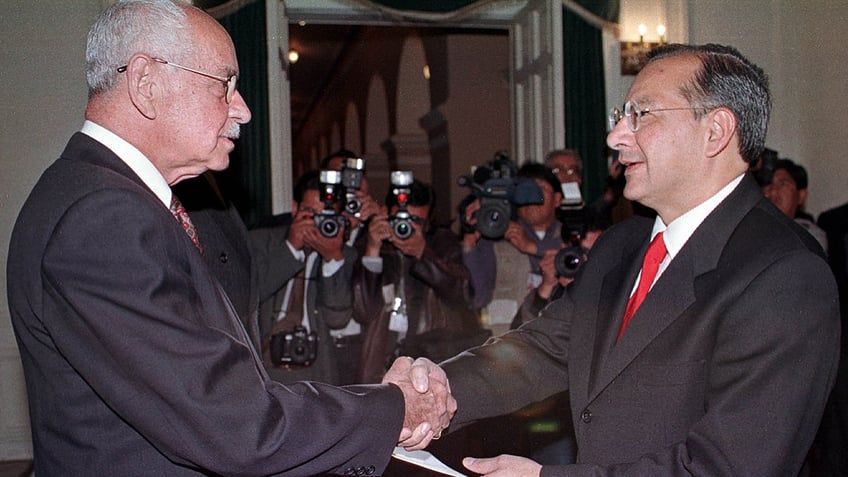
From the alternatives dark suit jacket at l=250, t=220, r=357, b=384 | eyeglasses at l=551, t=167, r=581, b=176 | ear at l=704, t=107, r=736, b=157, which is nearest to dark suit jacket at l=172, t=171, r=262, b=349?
dark suit jacket at l=250, t=220, r=357, b=384

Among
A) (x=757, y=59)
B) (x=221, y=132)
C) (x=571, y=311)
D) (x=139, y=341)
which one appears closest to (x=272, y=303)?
(x=571, y=311)

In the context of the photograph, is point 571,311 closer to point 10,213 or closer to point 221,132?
point 221,132

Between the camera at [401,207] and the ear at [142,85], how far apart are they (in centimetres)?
250

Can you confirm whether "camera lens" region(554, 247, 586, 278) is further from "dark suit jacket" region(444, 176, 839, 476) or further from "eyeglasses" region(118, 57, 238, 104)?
"eyeglasses" region(118, 57, 238, 104)

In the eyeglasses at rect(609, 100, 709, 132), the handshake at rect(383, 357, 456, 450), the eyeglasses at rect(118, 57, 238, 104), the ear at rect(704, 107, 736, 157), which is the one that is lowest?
the handshake at rect(383, 357, 456, 450)

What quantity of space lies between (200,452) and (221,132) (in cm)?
65

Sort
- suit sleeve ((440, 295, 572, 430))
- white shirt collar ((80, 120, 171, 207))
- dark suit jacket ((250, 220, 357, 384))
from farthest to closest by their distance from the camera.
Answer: dark suit jacket ((250, 220, 357, 384)) → suit sleeve ((440, 295, 572, 430)) → white shirt collar ((80, 120, 171, 207))

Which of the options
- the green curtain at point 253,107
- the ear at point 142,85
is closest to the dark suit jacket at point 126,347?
the ear at point 142,85

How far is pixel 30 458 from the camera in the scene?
17.7 ft

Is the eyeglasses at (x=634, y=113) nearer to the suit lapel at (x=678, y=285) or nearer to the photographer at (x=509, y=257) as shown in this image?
the suit lapel at (x=678, y=285)

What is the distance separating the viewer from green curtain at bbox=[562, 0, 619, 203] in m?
6.25

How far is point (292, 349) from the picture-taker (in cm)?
390

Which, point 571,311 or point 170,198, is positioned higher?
point 170,198

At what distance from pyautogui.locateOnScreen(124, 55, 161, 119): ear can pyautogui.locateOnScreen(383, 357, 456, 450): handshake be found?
82cm
